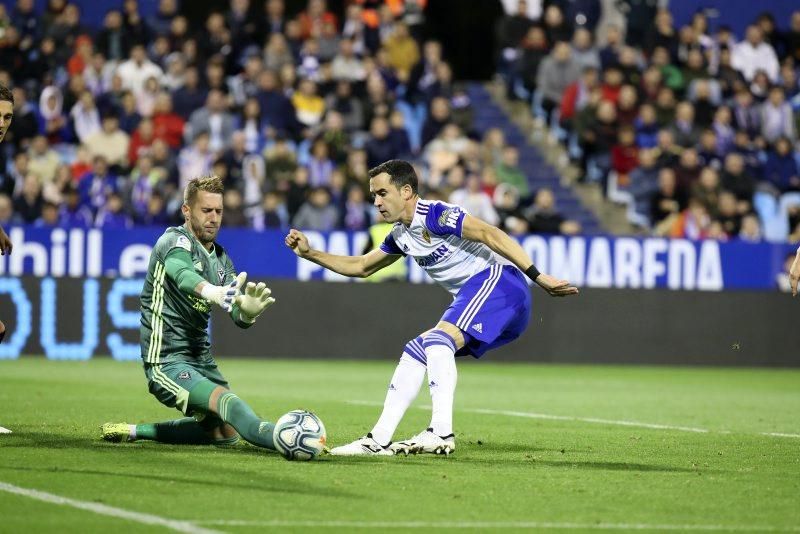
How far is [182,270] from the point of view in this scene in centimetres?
899

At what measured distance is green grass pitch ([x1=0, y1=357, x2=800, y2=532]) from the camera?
6789mm

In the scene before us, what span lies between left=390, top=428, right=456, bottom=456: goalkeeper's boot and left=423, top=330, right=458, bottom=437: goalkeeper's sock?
4cm

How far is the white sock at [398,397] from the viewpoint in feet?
30.9

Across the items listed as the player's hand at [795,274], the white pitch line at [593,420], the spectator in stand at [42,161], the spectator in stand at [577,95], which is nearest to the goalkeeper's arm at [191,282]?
the player's hand at [795,274]

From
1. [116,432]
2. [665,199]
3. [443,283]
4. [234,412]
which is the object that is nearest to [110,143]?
[665,199]

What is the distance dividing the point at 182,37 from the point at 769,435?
14921 millimetres

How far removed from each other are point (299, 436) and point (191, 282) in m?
1.14

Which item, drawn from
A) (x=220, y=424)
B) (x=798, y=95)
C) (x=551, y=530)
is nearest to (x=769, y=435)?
(x=220, y=424)

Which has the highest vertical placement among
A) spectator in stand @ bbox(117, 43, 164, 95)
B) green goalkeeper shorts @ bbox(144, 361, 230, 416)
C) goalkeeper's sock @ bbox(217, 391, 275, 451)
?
spectator in stand @ bbox(117, 43, 164, 95)

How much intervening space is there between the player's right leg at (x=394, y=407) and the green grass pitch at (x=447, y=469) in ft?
0.76

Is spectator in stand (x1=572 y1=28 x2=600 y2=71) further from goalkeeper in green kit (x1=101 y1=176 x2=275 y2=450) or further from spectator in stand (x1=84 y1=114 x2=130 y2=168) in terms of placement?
goalkeeper in green kit (x1=101 y1=176 x2=275 y2=450)

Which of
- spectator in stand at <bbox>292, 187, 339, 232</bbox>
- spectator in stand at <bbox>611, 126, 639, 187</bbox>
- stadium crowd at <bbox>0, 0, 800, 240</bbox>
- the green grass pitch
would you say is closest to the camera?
the green grass pitch

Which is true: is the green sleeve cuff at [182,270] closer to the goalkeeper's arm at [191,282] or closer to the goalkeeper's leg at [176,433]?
the goalkeeper's arm at [191,282]

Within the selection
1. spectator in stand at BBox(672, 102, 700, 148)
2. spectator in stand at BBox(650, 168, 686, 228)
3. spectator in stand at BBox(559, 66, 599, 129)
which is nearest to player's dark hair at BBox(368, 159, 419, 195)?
spectator in stand at BBox(650, 168, 686, 228)
